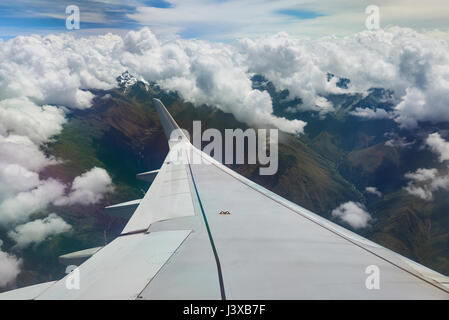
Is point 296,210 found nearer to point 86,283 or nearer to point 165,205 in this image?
point 165,205

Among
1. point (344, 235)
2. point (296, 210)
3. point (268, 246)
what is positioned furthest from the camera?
point (296, 210)

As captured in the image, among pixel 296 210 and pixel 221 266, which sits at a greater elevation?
pixel 296 210

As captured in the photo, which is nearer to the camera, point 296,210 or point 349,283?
point 349,283
